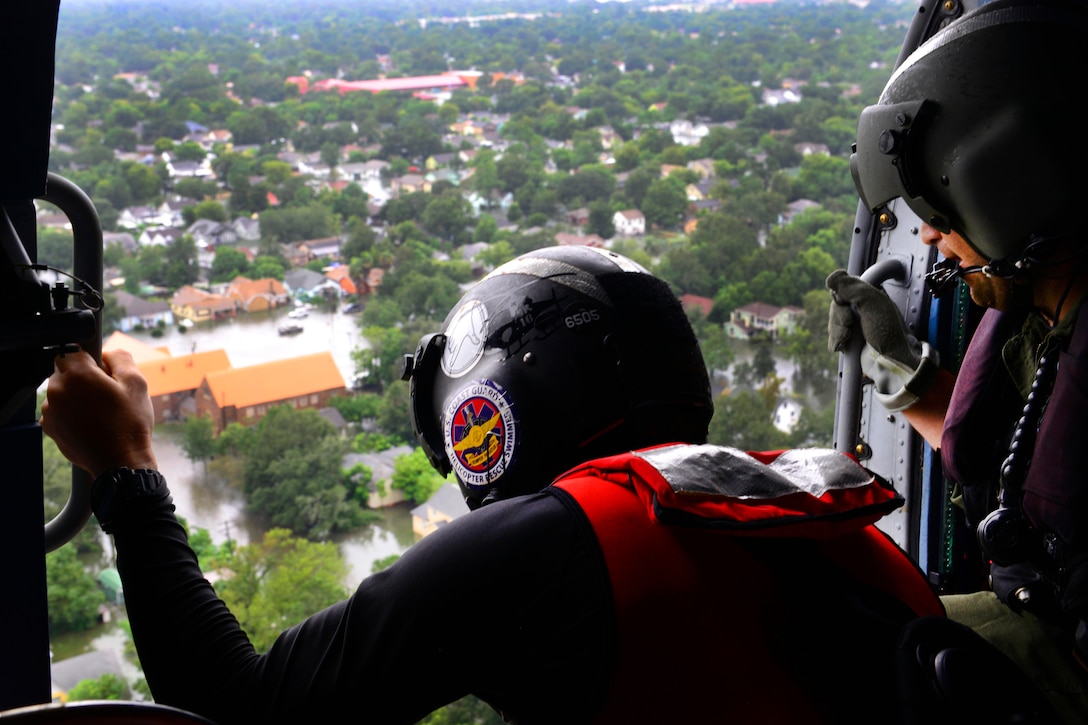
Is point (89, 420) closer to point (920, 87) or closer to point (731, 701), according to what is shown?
point (731, 701)

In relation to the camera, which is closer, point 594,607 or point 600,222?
point 594,607

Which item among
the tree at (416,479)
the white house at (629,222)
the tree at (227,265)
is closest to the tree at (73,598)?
the tree at (416,479)

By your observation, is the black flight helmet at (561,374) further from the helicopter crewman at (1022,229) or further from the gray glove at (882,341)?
the gray glove at (882,341)

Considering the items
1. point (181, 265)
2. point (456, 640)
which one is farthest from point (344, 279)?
point (456, 640)

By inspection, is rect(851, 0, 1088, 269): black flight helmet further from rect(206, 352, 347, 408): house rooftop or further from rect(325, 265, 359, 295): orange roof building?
rect(325, 265, 359, 295): orange roof building

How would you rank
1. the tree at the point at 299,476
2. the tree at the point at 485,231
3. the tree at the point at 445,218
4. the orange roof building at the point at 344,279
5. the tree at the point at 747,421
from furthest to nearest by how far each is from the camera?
the tree at the point at 445,218, the tree at the point at 485,231, the orange roof building at the point at 344,279, the tree at the point at 747,421, the tree at the point at 299,476

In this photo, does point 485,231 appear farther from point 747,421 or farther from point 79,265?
point 79,265
